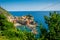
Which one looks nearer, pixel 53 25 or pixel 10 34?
pixel 53 25

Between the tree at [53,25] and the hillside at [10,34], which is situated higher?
the tree at [53,25]

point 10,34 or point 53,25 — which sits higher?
point 53,25

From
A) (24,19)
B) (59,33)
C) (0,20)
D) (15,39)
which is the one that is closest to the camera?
(59,33)

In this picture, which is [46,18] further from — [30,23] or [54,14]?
[30,23]

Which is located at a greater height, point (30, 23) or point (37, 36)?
point (37, 36)

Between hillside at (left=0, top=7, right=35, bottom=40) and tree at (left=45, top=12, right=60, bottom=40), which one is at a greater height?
tree at (left=45, top=12, right=60, bottom=40)

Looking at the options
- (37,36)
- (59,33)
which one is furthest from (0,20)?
(59,33)

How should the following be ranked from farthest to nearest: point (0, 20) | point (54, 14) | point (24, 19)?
1. point (24, 19)
2. point (0, 20)
3. point (54, 14)

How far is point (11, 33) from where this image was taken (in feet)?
79.3

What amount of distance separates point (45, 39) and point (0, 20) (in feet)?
34.5

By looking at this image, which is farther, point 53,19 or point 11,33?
point 11,33

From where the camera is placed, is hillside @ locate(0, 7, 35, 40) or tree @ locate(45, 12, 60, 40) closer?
tree @ locate(45, 12, 60, 40)

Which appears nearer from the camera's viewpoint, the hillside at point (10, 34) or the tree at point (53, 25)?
the tree at point (53, 25)

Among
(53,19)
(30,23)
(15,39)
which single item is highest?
(53,19)
